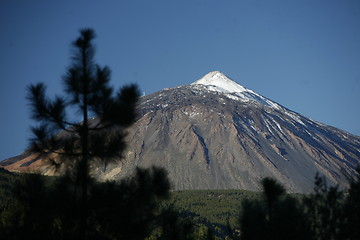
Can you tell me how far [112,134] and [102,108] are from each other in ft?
3.74

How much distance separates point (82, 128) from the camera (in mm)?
17688

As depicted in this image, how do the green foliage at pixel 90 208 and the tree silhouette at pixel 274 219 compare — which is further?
the tree silhouette at pixel 274 219

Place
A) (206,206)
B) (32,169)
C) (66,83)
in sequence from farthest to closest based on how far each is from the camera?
1. (206,206)
2. (66,83)
3. (32,169)

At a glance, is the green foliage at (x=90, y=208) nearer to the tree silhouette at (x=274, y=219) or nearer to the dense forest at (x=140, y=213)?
the dense forest at (x=140, y=213)

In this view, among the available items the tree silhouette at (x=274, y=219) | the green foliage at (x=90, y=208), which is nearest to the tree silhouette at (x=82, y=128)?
the green foliage at (x=90, y=208)

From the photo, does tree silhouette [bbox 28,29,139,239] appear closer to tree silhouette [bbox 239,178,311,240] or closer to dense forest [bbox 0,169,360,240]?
dense forest [bbox 0,169,360,240]

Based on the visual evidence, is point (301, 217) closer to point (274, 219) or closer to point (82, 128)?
point (274, 219)

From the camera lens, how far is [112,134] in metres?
17.7

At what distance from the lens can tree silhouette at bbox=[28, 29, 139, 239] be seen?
17.4 metres

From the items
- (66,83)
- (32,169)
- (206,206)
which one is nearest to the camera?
(32,169)

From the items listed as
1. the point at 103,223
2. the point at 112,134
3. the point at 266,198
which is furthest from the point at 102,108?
the point at 266,198

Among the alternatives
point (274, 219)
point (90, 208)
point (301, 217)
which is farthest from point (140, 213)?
point (301, 217)

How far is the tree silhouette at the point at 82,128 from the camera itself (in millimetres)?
17391

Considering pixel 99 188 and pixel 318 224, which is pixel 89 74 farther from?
pixel 318 224
